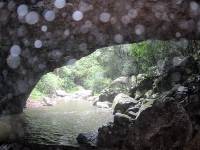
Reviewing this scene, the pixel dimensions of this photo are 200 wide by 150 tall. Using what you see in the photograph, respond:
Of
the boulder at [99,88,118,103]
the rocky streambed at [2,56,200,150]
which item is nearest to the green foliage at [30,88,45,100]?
the boulder at [99,88,118,103]

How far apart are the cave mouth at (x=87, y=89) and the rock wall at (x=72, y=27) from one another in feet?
4.77

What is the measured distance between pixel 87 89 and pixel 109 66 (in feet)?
16.3

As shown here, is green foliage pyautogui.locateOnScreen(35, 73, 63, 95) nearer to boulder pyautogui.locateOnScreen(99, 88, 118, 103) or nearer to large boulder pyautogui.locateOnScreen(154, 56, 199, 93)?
boulder pyautogui.locateOnScreen(99, 88, 118, 103)

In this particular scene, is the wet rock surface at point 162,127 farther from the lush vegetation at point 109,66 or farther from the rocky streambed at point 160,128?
the lush vegetation at point 109,66

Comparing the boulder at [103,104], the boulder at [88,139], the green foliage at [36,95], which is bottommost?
the boulder at [88,139]

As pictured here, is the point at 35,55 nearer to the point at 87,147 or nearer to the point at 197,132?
the point at 87,147

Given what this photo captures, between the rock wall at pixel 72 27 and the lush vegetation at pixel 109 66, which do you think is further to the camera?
the lush vegetation at pixel 109 66

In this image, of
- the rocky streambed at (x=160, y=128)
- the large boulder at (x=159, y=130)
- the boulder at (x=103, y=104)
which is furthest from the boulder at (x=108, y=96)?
the large boulder at (x=159, y=130)

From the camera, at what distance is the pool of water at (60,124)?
546 inches

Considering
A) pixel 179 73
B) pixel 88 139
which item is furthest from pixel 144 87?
pixel 88 139

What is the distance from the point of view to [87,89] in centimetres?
3891

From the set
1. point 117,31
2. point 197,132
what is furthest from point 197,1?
point 197,132

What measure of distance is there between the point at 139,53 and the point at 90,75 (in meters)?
15.6

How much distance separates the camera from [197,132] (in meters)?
11.7
